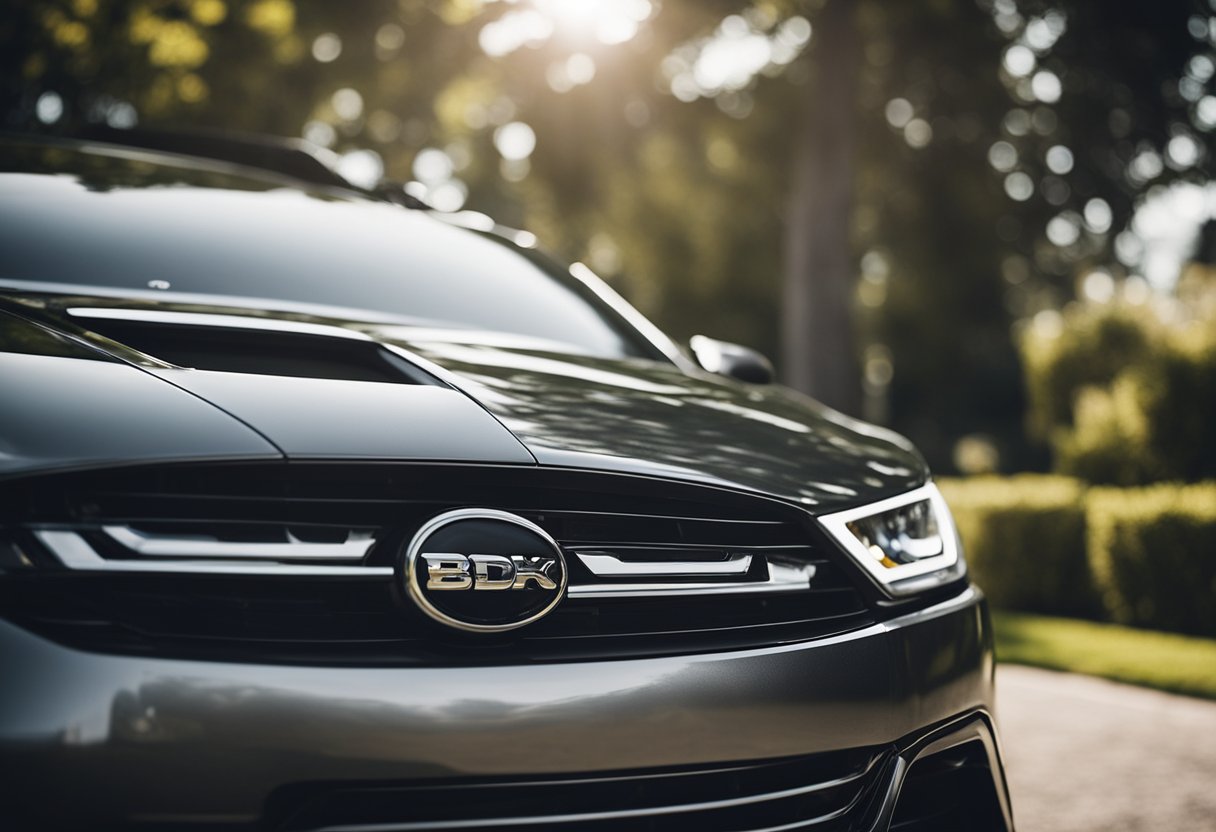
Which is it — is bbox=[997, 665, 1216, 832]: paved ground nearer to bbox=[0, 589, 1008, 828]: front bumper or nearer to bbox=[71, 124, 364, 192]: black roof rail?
bbox=[0, 589, 1008, 828]: front bumper

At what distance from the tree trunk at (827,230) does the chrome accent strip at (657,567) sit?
13.5 m

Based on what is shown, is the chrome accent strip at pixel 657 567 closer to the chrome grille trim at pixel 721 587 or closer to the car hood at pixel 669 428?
the chrome grille trim at pixel 721 587

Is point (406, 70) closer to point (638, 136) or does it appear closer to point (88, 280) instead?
point (638, 136)

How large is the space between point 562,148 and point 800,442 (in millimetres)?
15836

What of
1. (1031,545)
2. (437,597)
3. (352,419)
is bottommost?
(1031,545)

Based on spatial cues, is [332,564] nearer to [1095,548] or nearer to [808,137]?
[1095,548]

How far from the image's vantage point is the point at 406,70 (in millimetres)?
15945

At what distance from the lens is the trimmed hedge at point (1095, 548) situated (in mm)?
7430

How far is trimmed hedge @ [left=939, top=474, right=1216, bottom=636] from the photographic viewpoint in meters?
7.43

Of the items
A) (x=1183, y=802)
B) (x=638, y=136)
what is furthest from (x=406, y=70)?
(x=1183, y=802)

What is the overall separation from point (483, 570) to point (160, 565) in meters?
0.41

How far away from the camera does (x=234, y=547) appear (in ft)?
4.97

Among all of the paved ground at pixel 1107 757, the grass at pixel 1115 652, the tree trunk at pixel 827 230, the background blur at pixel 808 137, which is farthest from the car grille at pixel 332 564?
the tree trunk at pixel 827 230

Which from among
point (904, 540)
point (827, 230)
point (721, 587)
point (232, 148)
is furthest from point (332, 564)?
point (827, 230)
